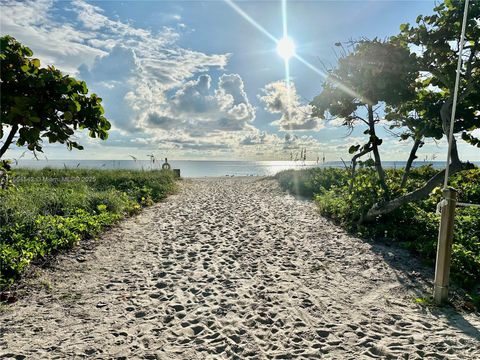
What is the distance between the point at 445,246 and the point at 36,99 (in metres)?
6.13

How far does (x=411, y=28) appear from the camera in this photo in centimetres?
866

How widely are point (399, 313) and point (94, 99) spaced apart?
18.0 feet

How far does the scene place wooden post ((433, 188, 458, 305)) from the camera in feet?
16.1

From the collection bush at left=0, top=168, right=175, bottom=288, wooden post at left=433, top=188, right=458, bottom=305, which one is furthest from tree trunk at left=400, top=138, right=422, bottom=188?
bush at left=0, top=168, right=175, bottom=288

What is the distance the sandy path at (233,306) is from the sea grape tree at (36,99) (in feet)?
8.52

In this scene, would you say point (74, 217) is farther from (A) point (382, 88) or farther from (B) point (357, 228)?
(A) point (382, 88)

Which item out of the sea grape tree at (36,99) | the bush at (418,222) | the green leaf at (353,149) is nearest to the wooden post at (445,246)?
the bush at (418,222)

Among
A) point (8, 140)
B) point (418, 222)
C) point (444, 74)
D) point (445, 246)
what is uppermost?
point (444, 74)

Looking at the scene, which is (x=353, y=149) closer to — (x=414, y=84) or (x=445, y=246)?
(x=414, y=84)

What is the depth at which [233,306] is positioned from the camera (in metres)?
5.02

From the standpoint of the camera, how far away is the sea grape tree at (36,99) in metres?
3.41

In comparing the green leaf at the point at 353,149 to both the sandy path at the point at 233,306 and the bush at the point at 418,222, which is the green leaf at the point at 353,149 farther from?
the sandy path at the point at 233,306

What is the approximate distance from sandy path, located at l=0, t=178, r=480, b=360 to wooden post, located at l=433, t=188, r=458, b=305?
348mm

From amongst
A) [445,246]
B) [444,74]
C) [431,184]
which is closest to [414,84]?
[444,74]
